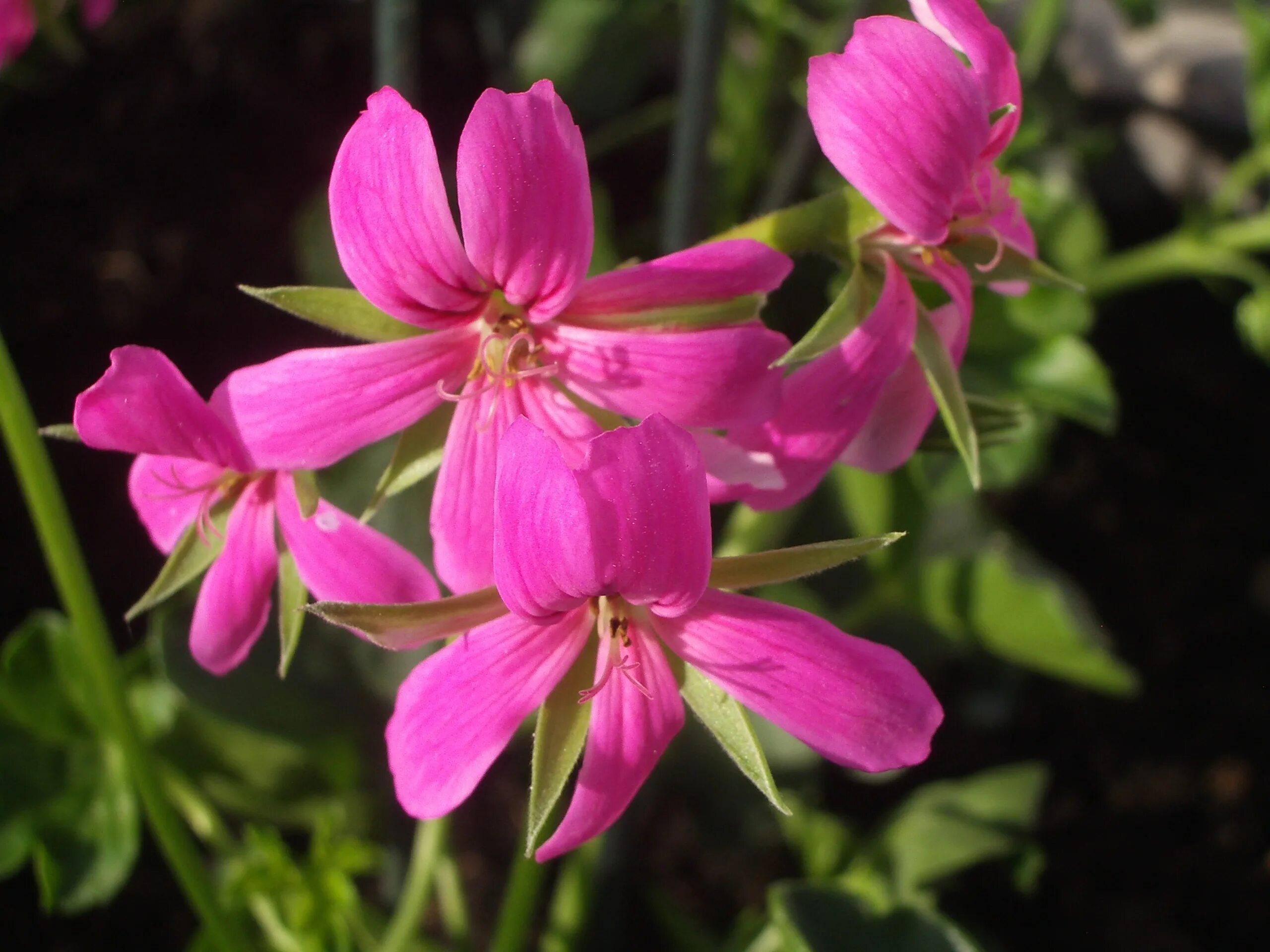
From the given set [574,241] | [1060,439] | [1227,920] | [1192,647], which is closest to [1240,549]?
[1192,647]

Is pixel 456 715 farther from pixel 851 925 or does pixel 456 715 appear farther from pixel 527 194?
pixel 851 925

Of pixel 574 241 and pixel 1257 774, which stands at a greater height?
pixel 574 241

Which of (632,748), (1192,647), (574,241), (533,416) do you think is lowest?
(1192,647)

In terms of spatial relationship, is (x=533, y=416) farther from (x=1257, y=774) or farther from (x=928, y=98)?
(x=1257, y=774)

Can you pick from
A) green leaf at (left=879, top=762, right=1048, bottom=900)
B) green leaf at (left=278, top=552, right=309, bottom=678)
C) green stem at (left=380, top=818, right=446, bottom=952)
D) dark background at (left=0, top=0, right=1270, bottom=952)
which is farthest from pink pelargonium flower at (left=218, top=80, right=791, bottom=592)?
dark background at (left=0, top=0, right=1270, bottom=952)

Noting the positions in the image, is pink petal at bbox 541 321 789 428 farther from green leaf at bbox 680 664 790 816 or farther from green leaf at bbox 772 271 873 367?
green leaf at bbox 680 664 790 816

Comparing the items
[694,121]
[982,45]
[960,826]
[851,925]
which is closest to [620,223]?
[694,121]

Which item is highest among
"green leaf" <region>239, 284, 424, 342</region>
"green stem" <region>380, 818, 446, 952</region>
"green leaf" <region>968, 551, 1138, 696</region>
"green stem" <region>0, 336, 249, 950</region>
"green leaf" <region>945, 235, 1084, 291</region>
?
"green leaf" <region>239, 284, 424, 342</region>
